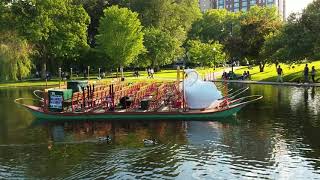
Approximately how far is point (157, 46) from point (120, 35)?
41.4 feet

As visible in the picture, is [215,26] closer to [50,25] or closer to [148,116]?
[50,25]

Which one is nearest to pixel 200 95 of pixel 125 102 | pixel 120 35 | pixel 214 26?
pixel 125 102

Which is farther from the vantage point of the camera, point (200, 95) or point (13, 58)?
point (13, 58)

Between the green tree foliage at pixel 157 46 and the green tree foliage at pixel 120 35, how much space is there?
7883 mm

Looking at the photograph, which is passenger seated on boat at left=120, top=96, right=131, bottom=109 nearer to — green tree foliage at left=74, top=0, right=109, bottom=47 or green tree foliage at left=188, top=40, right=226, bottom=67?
green tree foliage at left=188, top=40, right=226, bottom=67

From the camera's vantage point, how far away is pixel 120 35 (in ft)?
285

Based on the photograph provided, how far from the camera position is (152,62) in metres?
102

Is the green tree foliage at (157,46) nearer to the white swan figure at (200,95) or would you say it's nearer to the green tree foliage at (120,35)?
the green tree foliage at (120,35)

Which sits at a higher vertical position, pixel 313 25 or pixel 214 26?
pixel 214 26

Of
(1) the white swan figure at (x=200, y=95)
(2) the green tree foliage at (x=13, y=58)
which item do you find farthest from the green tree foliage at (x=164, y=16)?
(1) the white swan figure at (x=200, y=95)

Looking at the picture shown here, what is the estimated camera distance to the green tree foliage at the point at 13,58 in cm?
7281

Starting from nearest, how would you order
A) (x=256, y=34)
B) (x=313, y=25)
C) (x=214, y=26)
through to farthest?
1. (x=313, y=25)
2. (x=256, y=34)
3. (x=214, y=26)

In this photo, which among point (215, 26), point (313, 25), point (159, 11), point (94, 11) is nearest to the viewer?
point (313, 25)

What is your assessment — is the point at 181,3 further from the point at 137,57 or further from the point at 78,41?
the point at 78,41
